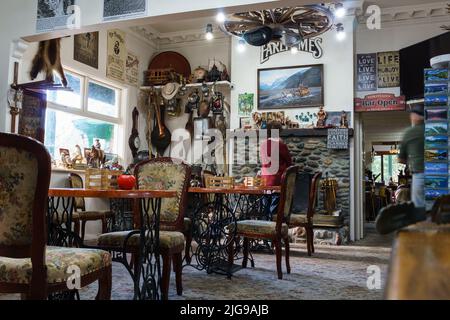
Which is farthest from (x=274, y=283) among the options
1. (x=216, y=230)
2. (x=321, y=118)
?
(x=321, y=118)

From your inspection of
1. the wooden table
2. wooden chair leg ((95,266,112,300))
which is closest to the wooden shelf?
wooden chair leg ((95,266,112,300))

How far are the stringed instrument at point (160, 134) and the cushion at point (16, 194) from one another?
6466mm

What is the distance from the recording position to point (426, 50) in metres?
6.14

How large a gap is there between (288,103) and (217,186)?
372cm

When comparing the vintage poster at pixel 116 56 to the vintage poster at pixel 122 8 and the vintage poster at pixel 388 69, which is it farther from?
the vintage poster at pixel 388 69

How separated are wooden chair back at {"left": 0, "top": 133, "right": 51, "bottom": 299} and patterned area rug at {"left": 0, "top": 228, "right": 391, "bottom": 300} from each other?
1.34m

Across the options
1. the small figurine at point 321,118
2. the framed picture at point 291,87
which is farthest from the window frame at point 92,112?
the small figurine at point 321,118

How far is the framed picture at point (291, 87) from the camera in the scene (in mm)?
6906

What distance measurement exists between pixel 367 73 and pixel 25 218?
6349 millimetres

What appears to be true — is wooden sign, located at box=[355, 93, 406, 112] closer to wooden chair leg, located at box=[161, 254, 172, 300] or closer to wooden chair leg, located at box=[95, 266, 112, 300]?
wooden chair leg, located at box=[161, 254, 172, 300]

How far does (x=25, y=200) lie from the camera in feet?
4.93

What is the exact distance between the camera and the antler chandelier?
419 cm

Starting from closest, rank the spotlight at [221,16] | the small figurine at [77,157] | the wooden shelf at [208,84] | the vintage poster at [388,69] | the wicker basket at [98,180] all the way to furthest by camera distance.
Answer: the wicker basket at [98,180], the spotlight at [221,16], the small figurine at [77,157], the vintage poster at [388,69], the wooden shelf at [208,84]

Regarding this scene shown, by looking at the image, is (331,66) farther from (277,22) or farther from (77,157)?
(77,157)
